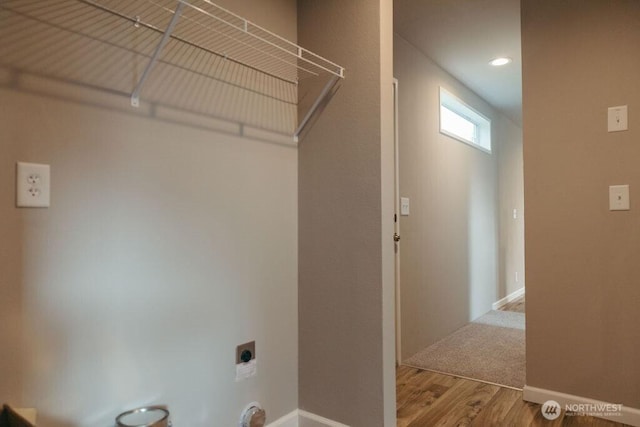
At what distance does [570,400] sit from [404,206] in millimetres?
1537

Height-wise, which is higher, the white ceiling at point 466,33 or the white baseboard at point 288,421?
the white ceiling at point 466,33

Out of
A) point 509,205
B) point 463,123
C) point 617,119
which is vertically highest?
point 463,123

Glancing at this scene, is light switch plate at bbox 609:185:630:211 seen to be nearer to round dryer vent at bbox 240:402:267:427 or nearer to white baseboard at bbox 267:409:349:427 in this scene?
white baseboard at bbox 267:409:349:427

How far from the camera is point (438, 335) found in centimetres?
351

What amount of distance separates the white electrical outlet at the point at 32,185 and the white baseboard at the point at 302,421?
129 cm

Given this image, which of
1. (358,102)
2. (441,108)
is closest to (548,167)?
(358,102)

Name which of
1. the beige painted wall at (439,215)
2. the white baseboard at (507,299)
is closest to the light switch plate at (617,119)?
the beige painted wall at (439,215)

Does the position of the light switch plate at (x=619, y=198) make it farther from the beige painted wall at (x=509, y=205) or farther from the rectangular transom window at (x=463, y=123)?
the beige painted wall at (x=509, y=205)

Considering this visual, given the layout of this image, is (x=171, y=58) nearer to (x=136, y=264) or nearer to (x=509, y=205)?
(x=136, y=264)

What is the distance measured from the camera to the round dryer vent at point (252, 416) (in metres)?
1.65

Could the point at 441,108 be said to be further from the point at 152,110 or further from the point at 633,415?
the point at 152,110

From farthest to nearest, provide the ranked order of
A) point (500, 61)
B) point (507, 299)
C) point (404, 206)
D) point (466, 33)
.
A: point (507, 299)
point (500, 61)
point (404, 206)
point (466, 33)

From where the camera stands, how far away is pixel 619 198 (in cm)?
203

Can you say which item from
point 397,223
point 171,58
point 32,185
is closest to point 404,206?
point 397,223
